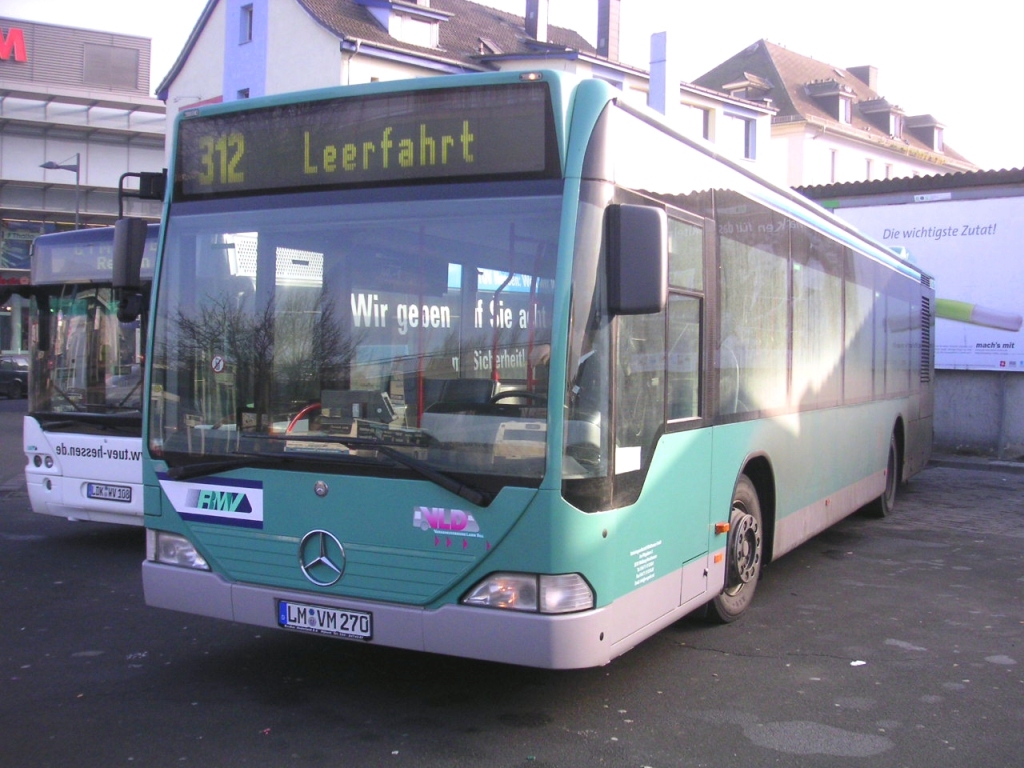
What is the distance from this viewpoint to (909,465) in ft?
43.8

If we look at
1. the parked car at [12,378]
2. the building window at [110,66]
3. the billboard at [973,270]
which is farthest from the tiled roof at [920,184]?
the building window at [110,66]

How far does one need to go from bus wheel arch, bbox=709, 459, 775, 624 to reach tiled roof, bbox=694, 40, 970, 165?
54.6 metres

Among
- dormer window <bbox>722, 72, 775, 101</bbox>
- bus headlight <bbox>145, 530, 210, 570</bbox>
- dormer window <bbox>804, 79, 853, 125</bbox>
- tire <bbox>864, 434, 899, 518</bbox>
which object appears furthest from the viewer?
dormer window <bbox>804, 79, 853, 125</bbox>

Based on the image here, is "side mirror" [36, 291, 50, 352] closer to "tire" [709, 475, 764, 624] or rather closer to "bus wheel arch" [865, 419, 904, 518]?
"tire" [709, 475, 764, 624]

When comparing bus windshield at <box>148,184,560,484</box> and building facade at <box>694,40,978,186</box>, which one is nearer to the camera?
bus windshield at <box>148,184,560,484</box>

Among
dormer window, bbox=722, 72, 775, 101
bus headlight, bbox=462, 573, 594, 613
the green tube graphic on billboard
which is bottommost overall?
bus headlight, bbox=462, 573, 594, 613

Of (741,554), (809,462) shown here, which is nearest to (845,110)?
(809,462)

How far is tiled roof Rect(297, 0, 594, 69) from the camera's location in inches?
1571

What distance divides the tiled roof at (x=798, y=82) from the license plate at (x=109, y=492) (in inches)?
2144

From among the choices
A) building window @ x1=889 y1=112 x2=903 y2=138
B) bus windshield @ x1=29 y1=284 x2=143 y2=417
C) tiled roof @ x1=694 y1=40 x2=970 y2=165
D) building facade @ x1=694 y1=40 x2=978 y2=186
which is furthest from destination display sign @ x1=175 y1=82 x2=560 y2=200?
building window @ x1=889 y1=112 x2=903 y2=138

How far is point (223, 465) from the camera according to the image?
5508 mm

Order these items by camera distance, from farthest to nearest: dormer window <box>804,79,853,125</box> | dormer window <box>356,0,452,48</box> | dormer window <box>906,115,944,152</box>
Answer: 1. dormer window <box>906,115,944,152</box>
2. dormer window <box>804,79,853,125</box>
3. dormer window <box>356,0,452,48</box>

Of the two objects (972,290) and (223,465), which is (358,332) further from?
(972,290)

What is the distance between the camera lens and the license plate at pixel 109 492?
9523 mm
